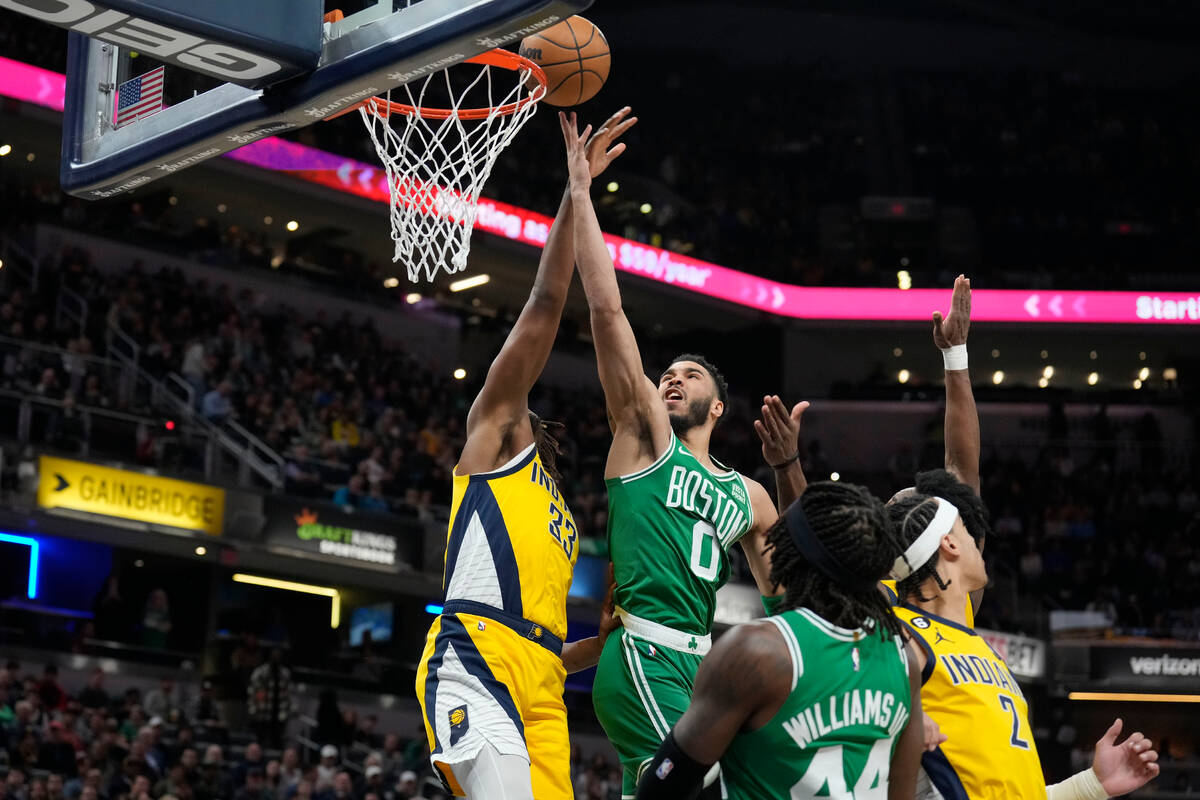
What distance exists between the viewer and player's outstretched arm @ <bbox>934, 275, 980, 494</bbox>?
17.9ft

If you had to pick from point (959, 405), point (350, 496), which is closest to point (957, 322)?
point (959, 405)

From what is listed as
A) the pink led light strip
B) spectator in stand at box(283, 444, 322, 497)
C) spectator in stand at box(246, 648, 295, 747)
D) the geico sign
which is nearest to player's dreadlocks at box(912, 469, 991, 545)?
the geico sign

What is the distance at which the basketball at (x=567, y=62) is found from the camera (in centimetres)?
627

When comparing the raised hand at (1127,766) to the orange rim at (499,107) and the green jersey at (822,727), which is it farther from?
the orange rim at (499,107)

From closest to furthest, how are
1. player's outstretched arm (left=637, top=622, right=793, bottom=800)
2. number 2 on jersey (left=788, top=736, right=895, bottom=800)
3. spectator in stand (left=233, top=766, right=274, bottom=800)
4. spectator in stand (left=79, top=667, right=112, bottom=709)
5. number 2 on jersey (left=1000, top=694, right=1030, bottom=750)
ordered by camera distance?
1. player's outstretched arm (left=637, top=622, right=793, bottom=800)
2. number 2 on jersey (left=788, top=736, right=895, bottom=800)
3. number 2 on jersey (left=1000, top=694, right=1030, bottom=750)
4. spectator in stand (left=233, top=766, right=274, bottom=800)
5. spectator in stand (left=79, top=667, right=112, bottom=709)

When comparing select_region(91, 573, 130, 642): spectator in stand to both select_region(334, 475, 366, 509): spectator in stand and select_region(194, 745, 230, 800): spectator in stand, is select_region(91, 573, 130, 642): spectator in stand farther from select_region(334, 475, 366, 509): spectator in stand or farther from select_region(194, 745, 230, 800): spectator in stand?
select_region(194, 745, 230, 800): spectator in stand

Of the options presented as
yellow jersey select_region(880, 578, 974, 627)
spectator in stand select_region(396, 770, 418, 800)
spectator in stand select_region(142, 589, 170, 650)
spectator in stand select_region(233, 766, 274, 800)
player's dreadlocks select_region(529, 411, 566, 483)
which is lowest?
spectator in stand select_region(396, 770, 418, 800)

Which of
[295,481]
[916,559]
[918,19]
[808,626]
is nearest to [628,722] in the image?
[916,559]

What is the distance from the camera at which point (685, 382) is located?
5379mm

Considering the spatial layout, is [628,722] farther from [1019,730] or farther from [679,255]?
[679,255]

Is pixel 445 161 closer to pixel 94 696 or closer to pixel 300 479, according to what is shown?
pixel 94 696

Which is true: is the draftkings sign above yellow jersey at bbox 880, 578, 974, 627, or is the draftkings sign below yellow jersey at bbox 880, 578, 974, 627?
below

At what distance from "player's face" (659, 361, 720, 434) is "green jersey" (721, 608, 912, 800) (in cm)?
191

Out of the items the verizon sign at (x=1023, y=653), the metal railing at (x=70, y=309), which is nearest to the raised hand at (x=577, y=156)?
the metal railing at (x=70, y=309)
